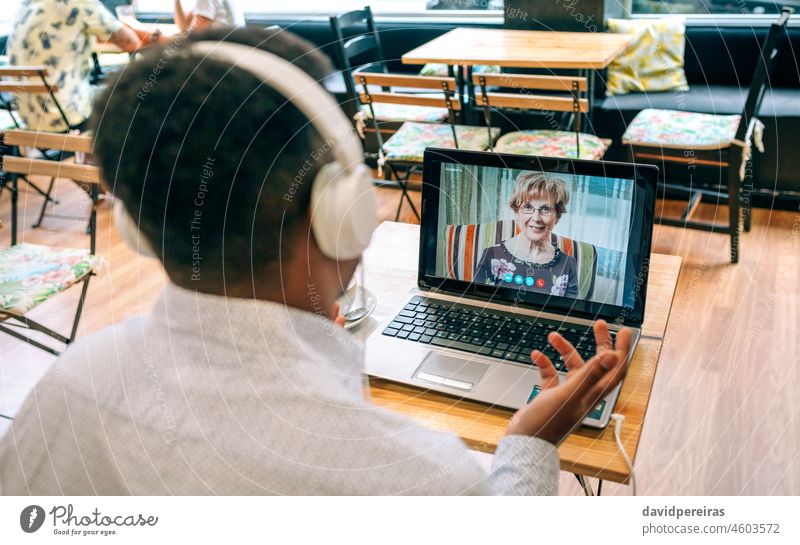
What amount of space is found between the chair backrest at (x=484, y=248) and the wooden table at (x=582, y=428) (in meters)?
0.09

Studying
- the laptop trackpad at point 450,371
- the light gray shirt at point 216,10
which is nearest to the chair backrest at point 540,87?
the light gray shirt at point 216,10

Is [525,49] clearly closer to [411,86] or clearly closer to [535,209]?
[411,86]

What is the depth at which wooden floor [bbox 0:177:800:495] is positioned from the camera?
1.60 meters

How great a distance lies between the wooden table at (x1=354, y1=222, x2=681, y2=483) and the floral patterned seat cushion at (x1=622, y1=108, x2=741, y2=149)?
A: 155 centimetres

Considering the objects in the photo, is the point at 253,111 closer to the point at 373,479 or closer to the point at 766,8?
the point at 373,479

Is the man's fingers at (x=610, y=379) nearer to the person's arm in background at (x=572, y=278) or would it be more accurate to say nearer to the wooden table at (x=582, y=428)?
the wooden table at (x=582, y=428)

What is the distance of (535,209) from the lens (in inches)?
40.3

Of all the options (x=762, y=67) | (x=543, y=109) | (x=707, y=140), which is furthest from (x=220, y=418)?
(x=707, y=140)

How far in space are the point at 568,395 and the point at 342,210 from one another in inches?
11.2

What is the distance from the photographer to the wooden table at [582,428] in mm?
755

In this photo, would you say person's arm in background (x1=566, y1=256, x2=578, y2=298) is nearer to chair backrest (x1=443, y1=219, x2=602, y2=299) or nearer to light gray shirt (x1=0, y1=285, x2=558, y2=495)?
chair backrest (x1=443, y1=219, x2=602, y2=299)

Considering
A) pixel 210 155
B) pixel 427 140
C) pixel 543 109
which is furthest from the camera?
pixel 427 140

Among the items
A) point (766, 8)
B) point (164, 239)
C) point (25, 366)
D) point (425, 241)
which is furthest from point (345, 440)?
point (766, 8)
